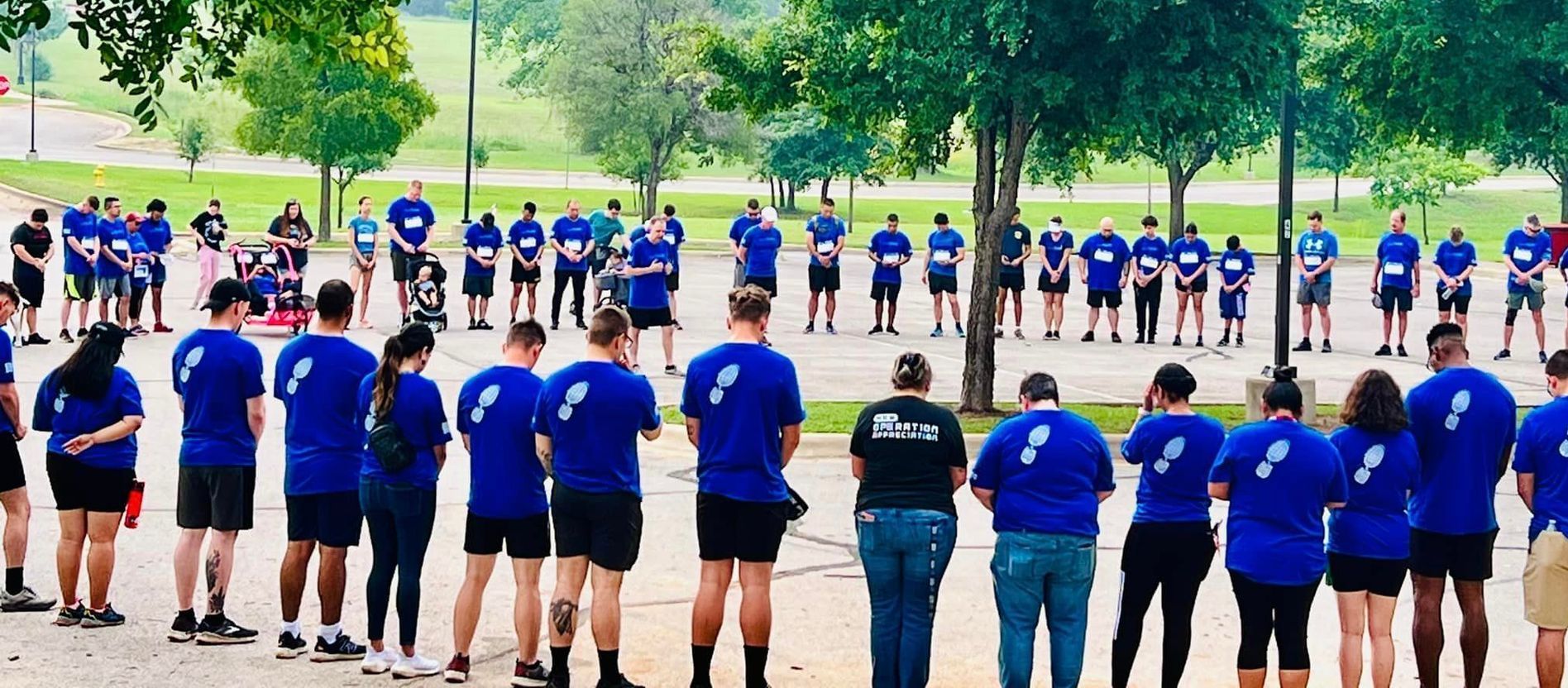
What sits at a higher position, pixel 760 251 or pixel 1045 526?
pixel 760 251

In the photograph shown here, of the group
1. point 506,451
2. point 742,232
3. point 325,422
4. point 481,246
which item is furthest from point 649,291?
point 506,451

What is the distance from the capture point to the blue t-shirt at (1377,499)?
339 inches

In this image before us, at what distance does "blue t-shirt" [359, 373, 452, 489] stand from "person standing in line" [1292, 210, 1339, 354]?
17.4 m

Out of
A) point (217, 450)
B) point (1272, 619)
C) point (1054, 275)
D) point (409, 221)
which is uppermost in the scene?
point (409, 221)

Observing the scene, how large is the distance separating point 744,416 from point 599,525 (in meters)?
0.86

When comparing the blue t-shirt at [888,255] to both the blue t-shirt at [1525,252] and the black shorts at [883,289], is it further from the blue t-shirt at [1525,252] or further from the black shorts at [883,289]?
the blue t-shirt at [1525,252]

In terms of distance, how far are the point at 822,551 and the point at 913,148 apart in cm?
764

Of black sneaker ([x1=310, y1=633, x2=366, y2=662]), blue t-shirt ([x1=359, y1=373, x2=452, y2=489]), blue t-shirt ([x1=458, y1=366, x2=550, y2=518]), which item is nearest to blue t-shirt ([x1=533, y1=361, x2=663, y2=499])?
blue t-shirt ([x1=458, y1=366, x2=550, y2=518])

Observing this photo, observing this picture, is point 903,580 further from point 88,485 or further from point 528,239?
point 528,239

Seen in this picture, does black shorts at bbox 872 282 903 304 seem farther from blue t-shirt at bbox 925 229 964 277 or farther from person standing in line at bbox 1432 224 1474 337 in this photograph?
person standing in line at bbox 1432 224 1474 337

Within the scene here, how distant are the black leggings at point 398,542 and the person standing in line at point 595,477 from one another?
2.24 feet

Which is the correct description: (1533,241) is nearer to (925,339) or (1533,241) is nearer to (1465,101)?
(1465,101)

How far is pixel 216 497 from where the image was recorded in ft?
32.0

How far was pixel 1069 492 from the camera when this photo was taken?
8.37 metres
